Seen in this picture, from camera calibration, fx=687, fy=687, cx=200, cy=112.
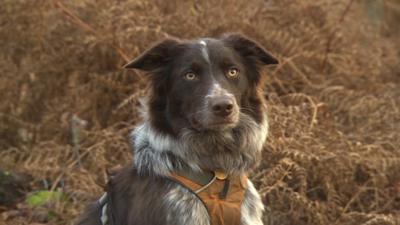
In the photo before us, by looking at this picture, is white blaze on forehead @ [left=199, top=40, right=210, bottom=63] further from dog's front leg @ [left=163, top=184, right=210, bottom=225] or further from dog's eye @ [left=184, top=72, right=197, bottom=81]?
dog's front leg @ [left=163, top=184, right=210, bottom=225]

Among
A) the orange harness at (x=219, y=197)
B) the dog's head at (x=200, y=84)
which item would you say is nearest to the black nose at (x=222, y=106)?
the dog's head at (x=200, y=84)

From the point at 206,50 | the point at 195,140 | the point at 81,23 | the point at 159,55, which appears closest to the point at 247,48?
the point at 206,50

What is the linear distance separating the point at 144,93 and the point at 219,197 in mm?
2156

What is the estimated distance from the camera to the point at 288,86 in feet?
27.7

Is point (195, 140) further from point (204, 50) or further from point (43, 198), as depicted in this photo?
point (43, 198)

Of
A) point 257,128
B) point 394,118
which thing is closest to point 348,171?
point 394,118

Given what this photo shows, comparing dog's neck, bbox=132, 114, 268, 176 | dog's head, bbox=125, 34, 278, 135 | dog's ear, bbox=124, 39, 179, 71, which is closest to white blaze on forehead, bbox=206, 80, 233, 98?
dog's head, bbox=125, 34, 278, 135

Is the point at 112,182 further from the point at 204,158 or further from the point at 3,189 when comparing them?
the point at 3,189

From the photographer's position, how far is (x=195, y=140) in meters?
4.84

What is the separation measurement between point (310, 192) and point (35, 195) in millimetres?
2765

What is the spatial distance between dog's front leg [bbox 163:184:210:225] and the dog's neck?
0.18 m

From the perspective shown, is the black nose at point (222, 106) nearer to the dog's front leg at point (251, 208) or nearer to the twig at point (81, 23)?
the dog's front leg at point (251, 208)

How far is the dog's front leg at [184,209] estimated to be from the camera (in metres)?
4.52

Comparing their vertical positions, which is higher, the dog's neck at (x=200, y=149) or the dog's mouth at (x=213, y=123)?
the dog's mouth at (x=213, y=123)
